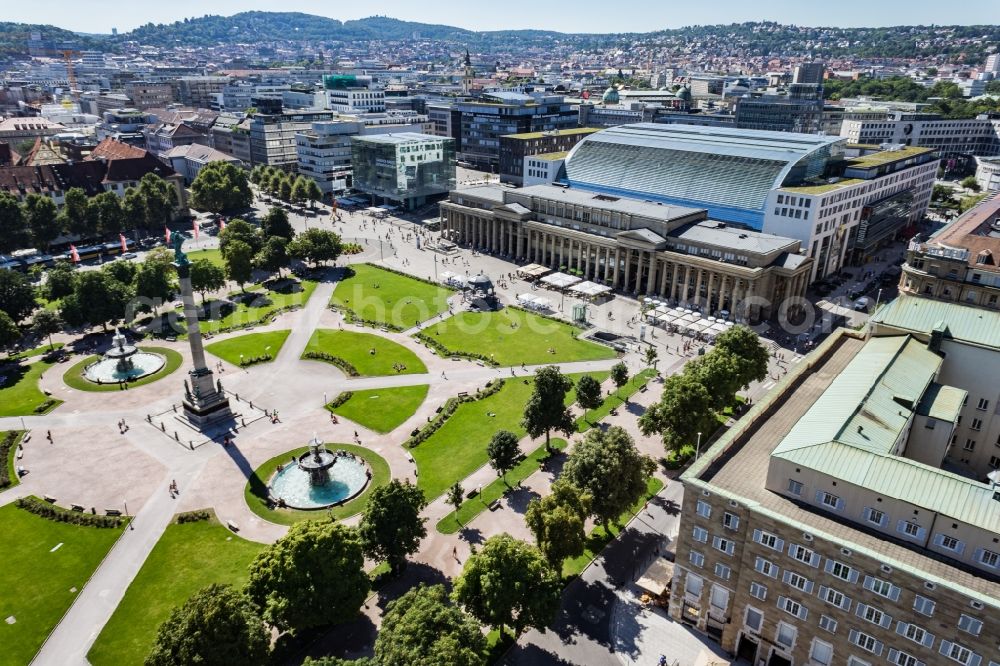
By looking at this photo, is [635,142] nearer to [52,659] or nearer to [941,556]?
[941,556]

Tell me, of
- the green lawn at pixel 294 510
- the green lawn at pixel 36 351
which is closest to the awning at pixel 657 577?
the green lawn at pixel 294 510

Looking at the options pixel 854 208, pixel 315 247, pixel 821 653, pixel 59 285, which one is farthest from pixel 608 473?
pixel 854 208

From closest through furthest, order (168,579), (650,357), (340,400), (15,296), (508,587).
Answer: (508,587) → (168,579) → (340,400) → (650,357) → (15,296)

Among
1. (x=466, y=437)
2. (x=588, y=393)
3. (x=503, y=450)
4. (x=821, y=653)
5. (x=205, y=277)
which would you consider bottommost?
(x=466, y=437)

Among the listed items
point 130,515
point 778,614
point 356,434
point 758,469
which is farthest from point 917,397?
point 130,515

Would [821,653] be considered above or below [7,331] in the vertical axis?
below

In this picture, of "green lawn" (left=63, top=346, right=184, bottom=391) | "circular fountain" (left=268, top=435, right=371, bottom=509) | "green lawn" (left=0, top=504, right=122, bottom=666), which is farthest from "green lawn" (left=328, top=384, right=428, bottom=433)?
"green lawn" (left=0, top=504, right=122, bottom=666)

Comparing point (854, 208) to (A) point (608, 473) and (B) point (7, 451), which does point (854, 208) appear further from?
(B) point (7, 451)
